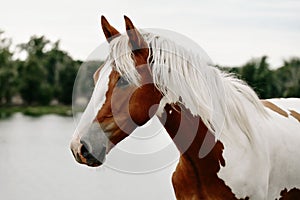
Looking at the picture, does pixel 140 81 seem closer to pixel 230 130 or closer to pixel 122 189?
pixel 230 130

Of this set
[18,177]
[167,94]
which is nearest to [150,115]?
[167,94]

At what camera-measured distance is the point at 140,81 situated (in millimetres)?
2660

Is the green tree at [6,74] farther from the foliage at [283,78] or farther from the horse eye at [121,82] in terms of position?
the horse eye at [121,82]

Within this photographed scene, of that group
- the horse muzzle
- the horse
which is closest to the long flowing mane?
the horse

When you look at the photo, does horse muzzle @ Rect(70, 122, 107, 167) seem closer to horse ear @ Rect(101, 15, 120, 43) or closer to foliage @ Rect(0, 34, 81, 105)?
horse ear @ Rect(101, 15, 120, 43)

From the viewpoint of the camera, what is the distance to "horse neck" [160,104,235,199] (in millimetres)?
2838

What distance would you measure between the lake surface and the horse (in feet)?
0.82

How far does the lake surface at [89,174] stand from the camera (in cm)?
316

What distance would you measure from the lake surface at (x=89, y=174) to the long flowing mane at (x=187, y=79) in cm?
39

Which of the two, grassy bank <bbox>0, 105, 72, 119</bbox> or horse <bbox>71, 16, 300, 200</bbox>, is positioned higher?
horse <bbox>71, 16, 300, 200</bbox>

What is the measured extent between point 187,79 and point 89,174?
1167cm

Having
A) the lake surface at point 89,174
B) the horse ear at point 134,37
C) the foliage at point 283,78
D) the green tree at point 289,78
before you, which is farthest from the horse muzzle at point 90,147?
the green tree at point 289,78

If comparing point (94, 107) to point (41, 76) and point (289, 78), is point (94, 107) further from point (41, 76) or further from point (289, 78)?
point (41, 76)

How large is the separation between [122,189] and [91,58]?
902cm
